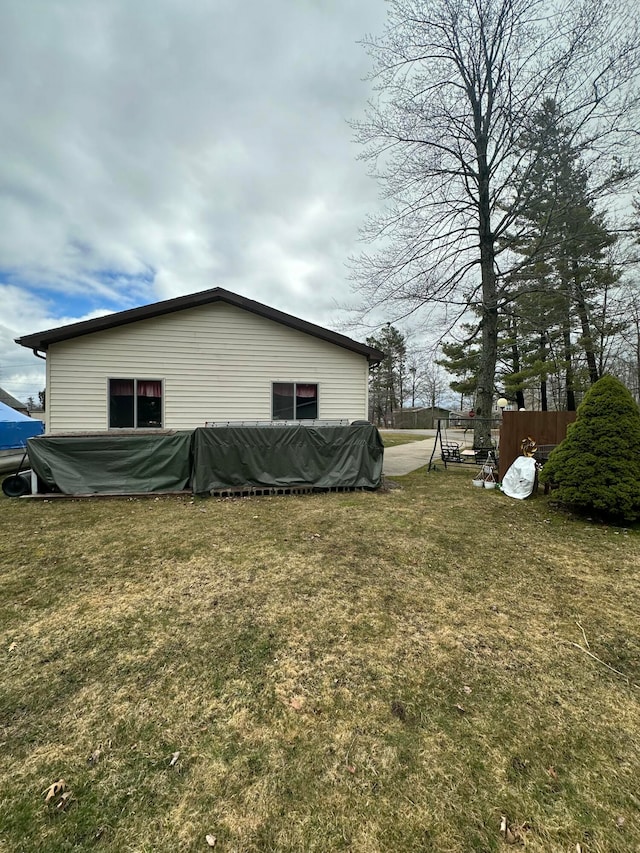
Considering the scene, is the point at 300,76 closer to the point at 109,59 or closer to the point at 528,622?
the point at 109,59

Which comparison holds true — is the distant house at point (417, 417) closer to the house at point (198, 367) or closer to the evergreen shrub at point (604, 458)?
the house at point (198, 367)

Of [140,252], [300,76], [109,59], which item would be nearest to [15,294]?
[140,252]

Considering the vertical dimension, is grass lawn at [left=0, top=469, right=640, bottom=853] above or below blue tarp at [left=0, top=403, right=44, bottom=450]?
below

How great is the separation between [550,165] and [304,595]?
14.1 m

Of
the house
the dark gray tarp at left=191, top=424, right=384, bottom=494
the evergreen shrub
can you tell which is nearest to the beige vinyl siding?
the house

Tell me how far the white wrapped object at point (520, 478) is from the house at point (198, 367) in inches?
157

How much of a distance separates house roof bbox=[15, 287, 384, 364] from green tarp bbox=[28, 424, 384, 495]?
108 inches

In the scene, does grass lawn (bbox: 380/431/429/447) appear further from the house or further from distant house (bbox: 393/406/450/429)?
distant house (bbox: 393/406/450/429)

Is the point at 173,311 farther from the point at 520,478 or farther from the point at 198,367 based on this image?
the point at 520,478

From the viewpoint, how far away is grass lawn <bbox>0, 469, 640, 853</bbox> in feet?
4.67

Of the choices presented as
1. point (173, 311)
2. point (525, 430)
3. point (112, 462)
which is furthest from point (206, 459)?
point (525, 430)

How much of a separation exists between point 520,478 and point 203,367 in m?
7.91

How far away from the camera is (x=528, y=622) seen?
2.91 meters

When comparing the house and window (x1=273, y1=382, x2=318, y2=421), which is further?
window (x1=273, y1=382, x2=318, y2=421)
